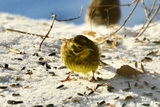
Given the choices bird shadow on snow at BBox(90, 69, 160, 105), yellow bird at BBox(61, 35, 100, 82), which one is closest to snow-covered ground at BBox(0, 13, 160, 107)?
bird shadow on snow at BBox(90, 69, 160, 105)

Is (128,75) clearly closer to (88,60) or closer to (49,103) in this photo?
(88,60)

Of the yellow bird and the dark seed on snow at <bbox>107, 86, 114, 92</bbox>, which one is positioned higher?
the yellow bird

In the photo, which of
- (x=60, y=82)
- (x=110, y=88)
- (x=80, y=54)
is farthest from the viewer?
(x=60, y=82)

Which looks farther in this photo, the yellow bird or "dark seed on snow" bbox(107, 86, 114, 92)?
"dark seed on snow" bbox(107, 86, 114, 92)

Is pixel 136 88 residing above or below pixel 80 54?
below

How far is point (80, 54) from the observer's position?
3096 mm

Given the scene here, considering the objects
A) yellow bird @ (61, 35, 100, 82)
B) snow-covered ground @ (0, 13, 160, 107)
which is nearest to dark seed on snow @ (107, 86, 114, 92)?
snow-covered ground @ (0, 13, 160, 107)

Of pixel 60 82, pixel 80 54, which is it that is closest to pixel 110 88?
pixel 80 54

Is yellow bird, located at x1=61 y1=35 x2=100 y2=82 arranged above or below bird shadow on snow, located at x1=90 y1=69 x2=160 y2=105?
above

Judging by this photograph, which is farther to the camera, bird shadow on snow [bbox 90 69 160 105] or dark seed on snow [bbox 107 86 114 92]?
dark seed on snow [bbox 107 86 114 92]

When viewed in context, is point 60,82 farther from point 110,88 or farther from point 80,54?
point 110,88

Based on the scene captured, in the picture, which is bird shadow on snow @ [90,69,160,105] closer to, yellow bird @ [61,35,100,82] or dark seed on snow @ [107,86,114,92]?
dark seed on snow @ [107,86,114,92]

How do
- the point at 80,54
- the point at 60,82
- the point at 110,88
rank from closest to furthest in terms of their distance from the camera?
the point at 80,54
the point at 110,88
the point at 60,82

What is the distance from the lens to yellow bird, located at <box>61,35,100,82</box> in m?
3.03
